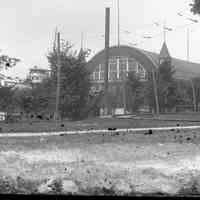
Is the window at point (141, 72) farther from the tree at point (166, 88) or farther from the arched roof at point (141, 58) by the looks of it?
the tree at point (166, 88)

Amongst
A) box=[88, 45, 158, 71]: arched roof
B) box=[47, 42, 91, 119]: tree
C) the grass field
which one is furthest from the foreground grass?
box=[88, 45, 158, 71]: arched roof

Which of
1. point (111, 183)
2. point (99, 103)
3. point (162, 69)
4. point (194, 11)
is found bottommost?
point (111, 183)

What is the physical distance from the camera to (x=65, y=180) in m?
6.41

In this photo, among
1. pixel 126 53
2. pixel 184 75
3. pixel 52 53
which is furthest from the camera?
pixel 126 53

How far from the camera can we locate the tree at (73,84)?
32.8 metres

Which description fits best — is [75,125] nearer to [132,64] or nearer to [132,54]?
[132,64]

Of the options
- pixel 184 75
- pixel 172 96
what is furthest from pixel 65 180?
pixel 184 75

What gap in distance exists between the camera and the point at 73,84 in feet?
109

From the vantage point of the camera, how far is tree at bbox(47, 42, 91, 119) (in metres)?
32.8

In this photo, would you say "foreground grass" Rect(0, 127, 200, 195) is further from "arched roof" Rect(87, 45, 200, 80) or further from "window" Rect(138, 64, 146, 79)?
"arched roof" Rect(87, 45, 200, 80)

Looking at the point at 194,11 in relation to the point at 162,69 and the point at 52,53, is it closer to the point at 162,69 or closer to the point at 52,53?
the point at 52,53

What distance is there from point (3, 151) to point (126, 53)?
72.2 m

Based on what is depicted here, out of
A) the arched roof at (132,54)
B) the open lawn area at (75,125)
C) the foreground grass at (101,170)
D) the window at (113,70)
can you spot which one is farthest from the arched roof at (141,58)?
the foreground grass at (101,170)

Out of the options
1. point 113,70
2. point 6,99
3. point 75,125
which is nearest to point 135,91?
point 113,70
